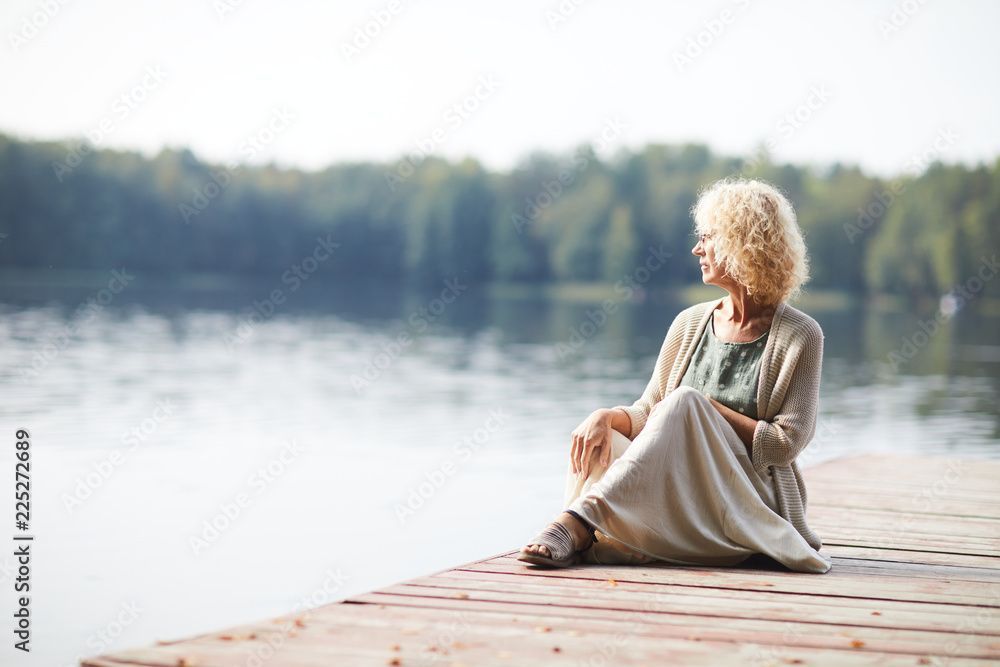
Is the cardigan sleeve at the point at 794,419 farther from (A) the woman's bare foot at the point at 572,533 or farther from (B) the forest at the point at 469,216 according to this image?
(B) the forest at the point at 469,216

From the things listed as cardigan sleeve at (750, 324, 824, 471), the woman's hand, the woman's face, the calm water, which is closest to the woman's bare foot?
the woman's hand

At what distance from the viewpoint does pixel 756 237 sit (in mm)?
4012

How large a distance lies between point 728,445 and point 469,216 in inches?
3175

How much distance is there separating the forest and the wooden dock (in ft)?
180

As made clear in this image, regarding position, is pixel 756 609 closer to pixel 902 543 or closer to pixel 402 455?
pixel 902 543

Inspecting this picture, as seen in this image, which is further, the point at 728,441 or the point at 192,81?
the point at 192,81

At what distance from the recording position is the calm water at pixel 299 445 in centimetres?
708

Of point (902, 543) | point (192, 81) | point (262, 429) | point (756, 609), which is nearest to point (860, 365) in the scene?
point (262, 429)

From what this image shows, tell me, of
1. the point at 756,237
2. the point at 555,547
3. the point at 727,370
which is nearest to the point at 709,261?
the point at 756,237

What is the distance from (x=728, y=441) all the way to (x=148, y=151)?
7745cm

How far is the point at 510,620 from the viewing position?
3291 millimetres

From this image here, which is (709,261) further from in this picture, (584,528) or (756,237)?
(584,528)

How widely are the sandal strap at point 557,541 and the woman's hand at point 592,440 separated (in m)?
0.27

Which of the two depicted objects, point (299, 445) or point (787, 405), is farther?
point (299, 445)
